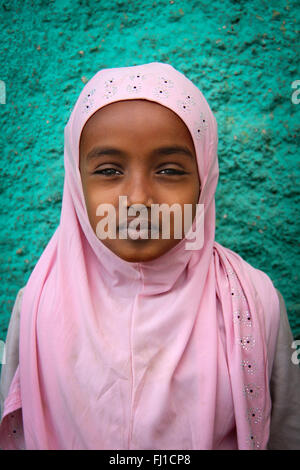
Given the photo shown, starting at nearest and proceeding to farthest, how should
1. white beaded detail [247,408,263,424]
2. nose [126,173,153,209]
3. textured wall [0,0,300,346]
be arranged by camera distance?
nose [126,173,153,209], white beaded detail [247,408,263,424], textured wall [0,0,300,346]

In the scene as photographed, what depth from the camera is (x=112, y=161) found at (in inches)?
28.9

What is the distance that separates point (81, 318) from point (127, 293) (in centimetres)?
12

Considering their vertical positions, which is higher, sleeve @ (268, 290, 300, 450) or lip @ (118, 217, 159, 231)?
lip @ (118, 217, 159, 231)

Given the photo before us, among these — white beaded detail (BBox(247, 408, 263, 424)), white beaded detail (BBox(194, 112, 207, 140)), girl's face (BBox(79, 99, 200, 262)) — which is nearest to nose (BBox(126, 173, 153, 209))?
girl's face (BBox(79, 99, 200, 262))

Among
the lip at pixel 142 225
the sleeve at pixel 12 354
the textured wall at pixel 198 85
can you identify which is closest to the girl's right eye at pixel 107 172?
the lip at pixel 142 225

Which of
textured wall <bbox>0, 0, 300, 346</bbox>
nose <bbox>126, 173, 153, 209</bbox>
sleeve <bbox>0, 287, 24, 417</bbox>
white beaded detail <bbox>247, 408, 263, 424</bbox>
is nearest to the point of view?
nose <bbox>126, 173, 153, 209</bbox>

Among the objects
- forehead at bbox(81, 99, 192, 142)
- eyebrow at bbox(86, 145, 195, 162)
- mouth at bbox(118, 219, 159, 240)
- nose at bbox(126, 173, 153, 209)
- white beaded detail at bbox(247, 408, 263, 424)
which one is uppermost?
forehead at bbox(81, 99, 192, 142)

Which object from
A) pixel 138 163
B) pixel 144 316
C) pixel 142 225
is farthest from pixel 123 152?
pixel 144 316

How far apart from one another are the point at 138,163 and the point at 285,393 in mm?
661

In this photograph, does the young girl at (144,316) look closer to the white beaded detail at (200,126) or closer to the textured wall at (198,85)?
the white beaded detail at (200,126)

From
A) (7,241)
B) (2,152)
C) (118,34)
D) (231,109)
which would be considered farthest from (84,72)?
(7,241)

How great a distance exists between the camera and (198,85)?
3.89 feet

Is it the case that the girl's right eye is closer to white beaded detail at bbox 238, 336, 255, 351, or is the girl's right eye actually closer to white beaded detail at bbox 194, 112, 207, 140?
white beaded detail at bbox 194, 112, 207, 140

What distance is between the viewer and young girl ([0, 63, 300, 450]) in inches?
29.0
